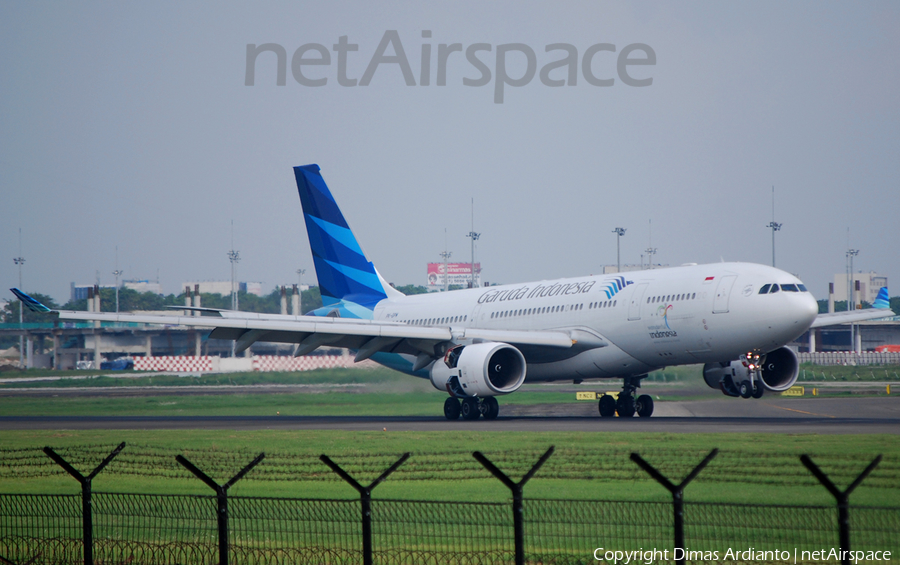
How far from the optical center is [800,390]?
46.3 metres

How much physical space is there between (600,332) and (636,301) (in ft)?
5.68

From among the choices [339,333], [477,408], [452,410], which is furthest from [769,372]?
[339,333]

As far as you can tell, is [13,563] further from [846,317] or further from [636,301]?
[846,317]

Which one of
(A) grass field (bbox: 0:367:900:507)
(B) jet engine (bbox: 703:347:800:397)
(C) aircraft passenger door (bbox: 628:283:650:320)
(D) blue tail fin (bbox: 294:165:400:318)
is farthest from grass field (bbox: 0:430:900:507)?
(D) blue tail fin (bbox: 294:165:400:318)

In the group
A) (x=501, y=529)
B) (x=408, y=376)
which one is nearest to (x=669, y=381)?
(x=408, y=376)

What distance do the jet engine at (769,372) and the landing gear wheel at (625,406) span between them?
Result: 312cm

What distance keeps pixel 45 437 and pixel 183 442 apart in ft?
16.3

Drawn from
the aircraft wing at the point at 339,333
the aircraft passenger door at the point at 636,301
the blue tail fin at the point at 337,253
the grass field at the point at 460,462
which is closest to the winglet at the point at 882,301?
the aircraft passenger door at the point at 636,301

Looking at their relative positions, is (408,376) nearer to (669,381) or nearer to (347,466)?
(669,381)

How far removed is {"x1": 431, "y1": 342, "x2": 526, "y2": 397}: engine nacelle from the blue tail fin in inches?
427

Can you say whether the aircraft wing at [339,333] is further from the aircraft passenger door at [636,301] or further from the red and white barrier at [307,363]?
the red and white barrier at [307,363]

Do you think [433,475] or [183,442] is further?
[183,442]

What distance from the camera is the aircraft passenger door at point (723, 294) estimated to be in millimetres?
28484

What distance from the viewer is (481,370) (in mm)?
30516
